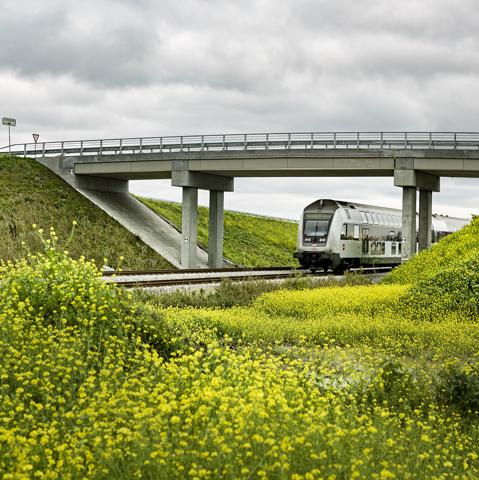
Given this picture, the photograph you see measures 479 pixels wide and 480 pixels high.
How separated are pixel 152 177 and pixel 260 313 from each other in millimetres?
26631

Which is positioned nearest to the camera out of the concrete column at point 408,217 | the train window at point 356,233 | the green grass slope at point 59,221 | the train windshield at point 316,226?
the train windshield at point 316,226

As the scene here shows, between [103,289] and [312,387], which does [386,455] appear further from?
[103,289]

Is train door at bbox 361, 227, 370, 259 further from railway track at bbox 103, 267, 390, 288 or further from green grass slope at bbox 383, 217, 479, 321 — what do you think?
green grass slope at bbox 383, 217, 479, 321

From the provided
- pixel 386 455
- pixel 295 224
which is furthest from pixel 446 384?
pixel 295 224

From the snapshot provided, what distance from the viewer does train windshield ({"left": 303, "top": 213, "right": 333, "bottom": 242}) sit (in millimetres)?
29797

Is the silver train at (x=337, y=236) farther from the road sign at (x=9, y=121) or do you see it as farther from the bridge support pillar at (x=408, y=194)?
the road sign at (x=9, y=121)

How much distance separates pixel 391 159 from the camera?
3036 cm

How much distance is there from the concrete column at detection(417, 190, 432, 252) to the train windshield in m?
8.29

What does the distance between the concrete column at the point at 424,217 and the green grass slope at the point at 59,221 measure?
1664cm

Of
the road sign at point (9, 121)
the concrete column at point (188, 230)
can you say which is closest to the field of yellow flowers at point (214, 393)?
the concrete column at point (188, 230)

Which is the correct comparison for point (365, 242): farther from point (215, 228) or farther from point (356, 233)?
point (215, 228)

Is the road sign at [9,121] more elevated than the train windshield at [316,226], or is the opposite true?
the road sign at [9,121]

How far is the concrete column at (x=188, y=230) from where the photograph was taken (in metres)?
33.7

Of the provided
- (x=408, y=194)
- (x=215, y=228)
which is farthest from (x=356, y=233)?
(x=215, y=228)
